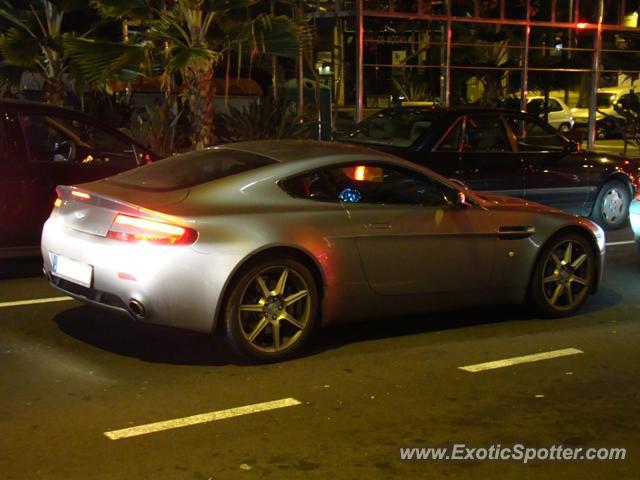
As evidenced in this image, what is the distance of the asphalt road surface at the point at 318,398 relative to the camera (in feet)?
13.5

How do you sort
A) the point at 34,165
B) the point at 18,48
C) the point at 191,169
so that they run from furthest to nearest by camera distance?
1. the point at 18,48
2. the point at 34,165
3. the point at 191,169

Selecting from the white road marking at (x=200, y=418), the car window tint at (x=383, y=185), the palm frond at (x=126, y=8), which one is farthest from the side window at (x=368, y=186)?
the palm frond at (x=126, y=8)

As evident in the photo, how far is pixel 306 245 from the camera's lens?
220 inches

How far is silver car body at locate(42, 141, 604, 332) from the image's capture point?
5.29m

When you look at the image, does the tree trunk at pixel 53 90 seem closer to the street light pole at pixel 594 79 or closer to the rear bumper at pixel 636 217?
the rear bumper at pixel 636 217

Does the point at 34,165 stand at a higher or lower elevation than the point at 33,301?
higher

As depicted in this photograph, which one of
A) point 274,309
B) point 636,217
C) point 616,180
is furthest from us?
point 616,180

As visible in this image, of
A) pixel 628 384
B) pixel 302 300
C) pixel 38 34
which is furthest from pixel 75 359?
pixel 38 34

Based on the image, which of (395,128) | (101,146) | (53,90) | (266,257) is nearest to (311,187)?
(266,257)

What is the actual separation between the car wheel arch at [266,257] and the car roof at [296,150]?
0.71 m

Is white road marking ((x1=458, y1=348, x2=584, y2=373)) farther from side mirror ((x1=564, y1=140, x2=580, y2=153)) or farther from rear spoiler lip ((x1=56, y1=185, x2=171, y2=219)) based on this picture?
side mirror ((x1=564, y1=140, x2=580, y2=153))

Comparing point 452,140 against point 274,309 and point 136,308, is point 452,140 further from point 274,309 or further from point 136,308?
point 136,308

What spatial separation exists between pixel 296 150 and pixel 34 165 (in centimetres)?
306

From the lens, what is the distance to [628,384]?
5.40 m
